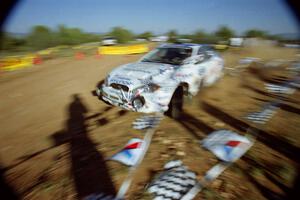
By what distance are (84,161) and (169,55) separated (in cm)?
396

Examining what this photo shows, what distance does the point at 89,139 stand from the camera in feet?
13.8

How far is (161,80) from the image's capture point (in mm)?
5102

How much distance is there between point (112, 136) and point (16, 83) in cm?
793

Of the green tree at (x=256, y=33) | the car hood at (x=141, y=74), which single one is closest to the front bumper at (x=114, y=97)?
the car hood at (x=141, y=74)

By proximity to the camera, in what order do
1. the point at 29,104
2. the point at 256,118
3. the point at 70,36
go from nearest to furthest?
the point at 256,118
the point at 29,104
the point at 70,36

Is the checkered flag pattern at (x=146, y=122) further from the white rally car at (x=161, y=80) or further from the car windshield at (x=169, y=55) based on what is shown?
the car windshield at (x=169, y=55)

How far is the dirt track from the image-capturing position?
2.76m

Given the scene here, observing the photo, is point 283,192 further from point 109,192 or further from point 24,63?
point 24,63

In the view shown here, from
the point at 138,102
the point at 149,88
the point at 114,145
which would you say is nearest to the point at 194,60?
the point at 149,88

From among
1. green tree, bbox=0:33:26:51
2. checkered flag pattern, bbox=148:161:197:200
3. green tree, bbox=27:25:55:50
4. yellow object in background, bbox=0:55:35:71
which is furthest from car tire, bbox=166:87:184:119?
green tree, bbox=27:25:55:50

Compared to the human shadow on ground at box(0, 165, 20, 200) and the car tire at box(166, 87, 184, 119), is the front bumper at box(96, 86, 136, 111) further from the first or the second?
the human shadow on ground at box(0, 165, 20, 200)

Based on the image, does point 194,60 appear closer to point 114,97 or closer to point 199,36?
point 114,97

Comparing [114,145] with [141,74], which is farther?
[141,74]

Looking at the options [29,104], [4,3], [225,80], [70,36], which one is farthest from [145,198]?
[70,36]
